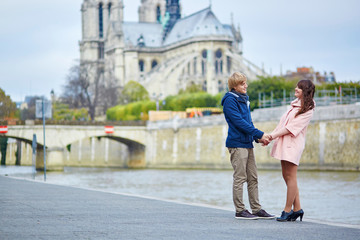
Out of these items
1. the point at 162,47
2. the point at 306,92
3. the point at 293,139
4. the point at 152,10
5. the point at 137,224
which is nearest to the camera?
the point at 137,224

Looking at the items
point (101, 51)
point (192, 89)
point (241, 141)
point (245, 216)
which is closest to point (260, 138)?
point (241, 141)

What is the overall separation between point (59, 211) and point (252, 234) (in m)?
2.99

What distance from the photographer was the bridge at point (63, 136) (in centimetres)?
5216

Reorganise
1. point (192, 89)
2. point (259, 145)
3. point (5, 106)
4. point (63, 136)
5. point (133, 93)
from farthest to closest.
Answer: point (133, 93), point (192, 89), point (63, 136), point (259, 145), point (5, 106)

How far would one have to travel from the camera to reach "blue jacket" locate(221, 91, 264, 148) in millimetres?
8328

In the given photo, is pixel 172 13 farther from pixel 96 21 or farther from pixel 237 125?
pixel 237 125

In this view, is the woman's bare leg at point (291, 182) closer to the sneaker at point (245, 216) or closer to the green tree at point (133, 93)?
the sneaker at point (245, 216)

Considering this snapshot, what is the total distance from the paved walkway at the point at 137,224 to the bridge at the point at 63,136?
42.9m

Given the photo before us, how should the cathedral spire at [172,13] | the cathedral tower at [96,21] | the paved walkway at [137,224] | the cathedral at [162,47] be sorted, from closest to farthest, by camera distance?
the paved walkway at [137,224]
the cathedral at [162,47]
the cathedral spire at [172,13]
the cathedral tower at [96,21]

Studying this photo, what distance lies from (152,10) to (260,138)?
11282 centimetres

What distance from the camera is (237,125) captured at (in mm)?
8344

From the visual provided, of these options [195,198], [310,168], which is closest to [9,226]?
[195,198]

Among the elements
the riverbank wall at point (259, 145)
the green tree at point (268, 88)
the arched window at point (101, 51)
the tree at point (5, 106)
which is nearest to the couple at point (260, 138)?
the riverbank wall at point (259, 145)

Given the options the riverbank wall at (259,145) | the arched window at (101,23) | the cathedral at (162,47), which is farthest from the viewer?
the arched window at (101,23)
